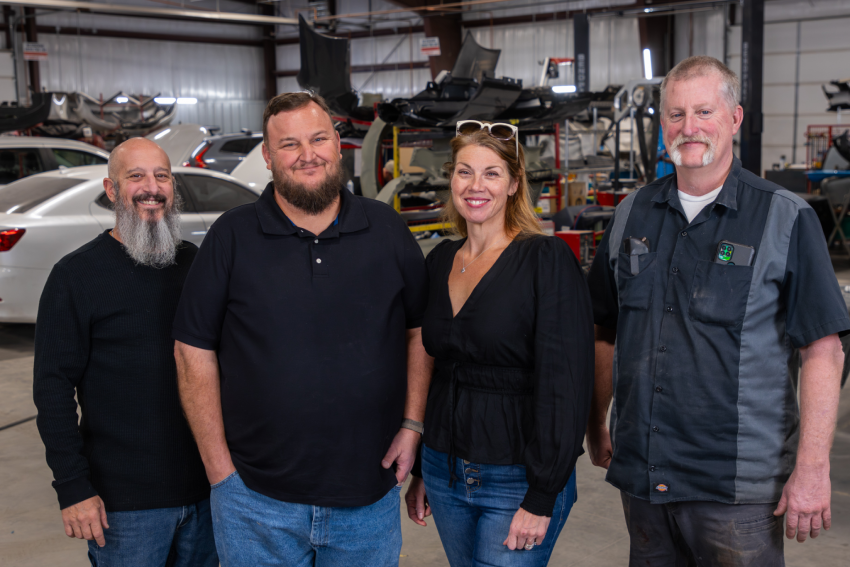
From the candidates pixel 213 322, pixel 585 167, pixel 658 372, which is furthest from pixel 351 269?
pixel 585 167

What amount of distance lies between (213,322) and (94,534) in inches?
23.4

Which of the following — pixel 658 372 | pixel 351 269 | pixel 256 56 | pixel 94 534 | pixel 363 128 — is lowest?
pixel 94 534

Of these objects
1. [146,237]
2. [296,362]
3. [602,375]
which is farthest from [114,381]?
[602,375]

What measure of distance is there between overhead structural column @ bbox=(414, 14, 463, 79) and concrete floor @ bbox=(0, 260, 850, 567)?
52.5ft

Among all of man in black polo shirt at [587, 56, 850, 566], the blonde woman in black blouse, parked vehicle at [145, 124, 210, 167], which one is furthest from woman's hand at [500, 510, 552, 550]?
parked vehicle at [145, 124, 210, 167]

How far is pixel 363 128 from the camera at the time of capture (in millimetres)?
8703

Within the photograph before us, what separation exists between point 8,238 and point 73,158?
397 cm

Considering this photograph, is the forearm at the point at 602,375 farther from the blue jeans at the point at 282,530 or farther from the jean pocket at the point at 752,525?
the blue jeans at the point at 282,530

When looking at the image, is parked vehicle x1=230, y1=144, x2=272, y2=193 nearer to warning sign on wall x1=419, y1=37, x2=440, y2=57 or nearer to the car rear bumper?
the car rear bumper

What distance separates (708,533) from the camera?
174cm

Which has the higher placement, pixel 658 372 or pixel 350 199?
pixel 350 199

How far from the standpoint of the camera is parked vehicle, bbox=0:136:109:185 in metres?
8.30

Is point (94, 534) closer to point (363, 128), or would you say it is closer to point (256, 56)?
point (363, 128)

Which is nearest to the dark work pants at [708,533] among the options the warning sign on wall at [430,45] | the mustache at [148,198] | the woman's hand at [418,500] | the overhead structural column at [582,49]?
the woman's hand at [418,500]
